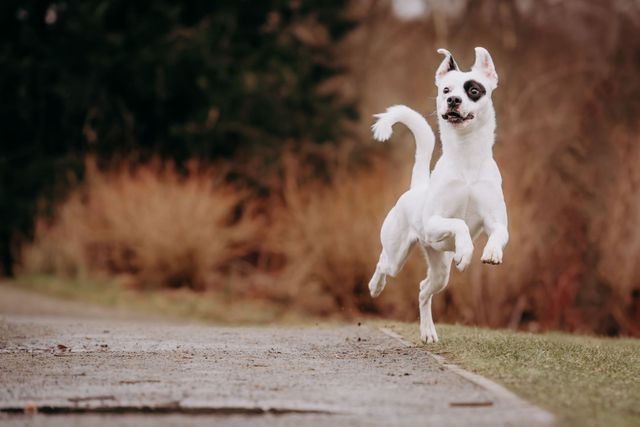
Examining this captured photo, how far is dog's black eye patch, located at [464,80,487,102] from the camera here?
7.01 meters

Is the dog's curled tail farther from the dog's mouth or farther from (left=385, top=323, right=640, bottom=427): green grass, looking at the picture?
(left=385, top=323, right=640, bottom=427): green grass

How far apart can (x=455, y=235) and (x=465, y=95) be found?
0.99 meters

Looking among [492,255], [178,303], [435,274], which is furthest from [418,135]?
[178,303]

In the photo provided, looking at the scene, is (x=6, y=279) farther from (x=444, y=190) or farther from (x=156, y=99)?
(x=444, y=190)

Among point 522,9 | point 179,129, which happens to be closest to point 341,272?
point 179,129

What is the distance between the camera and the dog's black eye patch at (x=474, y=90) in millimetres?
7012

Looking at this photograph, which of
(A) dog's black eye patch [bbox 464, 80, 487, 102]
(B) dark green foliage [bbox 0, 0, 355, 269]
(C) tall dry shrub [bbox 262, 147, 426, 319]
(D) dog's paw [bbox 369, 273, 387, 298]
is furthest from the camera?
(B) dark green foliage [bbox 0, 0, 355, 269]

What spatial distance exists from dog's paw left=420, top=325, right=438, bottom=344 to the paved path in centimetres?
22

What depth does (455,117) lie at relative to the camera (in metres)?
6.96

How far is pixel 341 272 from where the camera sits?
1670 cm

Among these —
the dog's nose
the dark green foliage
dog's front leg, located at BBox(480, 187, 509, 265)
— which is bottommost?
dog's front leg, located at BBox(480, 187, 509, 265)

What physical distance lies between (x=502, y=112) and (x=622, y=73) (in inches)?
107

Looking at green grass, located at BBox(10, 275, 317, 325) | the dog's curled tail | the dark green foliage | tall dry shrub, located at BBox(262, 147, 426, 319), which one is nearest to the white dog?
the dog's curled tail

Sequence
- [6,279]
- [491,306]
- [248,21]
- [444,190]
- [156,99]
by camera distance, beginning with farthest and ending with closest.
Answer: [248,21] → [156,99] → [6,279] → [491,306] → [444,190]
